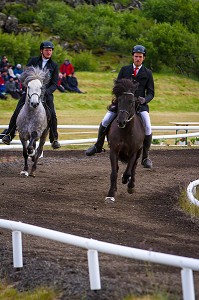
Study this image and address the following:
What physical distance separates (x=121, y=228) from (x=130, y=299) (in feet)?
13.2

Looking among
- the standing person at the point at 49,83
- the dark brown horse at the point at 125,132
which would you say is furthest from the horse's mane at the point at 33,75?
the dark brown horse at the point at 125,132

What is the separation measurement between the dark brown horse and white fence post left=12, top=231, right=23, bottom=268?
4.97 metres

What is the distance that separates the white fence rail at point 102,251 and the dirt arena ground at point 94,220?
0.69ft

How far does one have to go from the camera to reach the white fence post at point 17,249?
877cm

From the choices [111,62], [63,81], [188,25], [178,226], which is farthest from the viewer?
[188,25]

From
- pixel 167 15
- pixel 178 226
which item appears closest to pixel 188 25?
pixel 167 15

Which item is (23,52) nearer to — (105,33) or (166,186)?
(105,33)

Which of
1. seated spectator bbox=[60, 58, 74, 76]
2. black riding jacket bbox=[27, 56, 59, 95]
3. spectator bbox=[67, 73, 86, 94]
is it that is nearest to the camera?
black riding jacket bbox=[27, 56, 59, 95]

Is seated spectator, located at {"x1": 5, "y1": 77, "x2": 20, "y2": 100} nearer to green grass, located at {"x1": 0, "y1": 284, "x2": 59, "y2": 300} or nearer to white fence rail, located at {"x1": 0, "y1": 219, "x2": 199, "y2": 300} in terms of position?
white fence rail, located at {"x1": 0, "y1": 219, "x2": 199, "y2": 300}

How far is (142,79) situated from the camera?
15.2 m

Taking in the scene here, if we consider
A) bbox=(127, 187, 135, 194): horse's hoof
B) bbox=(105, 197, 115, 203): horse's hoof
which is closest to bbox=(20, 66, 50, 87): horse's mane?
bbox=(127, 187, 135, 194): horse's hoof

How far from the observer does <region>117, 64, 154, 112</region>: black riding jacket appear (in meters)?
15.1

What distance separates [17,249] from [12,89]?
27523mm

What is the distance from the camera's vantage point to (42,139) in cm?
1788
